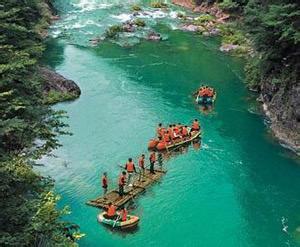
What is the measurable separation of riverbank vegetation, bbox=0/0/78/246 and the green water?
6074 millimetres

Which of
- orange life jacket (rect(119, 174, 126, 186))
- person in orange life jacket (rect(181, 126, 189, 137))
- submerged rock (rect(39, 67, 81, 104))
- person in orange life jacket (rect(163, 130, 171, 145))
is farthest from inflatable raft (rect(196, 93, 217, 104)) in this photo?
orange life jacket (rect(119, 174, 126, 186))

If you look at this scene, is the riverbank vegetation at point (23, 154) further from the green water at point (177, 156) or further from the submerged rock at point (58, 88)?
the submerged rock at point (58, 88)

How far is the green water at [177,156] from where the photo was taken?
86.8 feet

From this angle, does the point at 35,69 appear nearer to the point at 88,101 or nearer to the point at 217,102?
the point at 88,101

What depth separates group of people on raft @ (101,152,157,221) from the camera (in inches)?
1035

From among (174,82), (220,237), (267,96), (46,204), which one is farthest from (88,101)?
(46,204)

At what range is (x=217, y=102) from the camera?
137 feet

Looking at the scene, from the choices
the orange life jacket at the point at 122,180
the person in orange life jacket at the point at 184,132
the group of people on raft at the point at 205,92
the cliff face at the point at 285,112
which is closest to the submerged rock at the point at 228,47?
the group of people on raft at the point at 205,92

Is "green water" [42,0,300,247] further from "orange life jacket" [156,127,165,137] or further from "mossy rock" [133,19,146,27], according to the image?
"mossy rock" [133,19,146,27]

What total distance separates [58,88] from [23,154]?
2240 centimetres

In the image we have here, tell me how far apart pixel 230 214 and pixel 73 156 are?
996 centimetres

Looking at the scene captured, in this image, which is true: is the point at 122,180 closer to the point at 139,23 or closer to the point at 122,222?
the point at 122,222

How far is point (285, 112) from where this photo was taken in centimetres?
3672

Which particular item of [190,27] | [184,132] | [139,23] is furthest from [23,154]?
[190,27]
